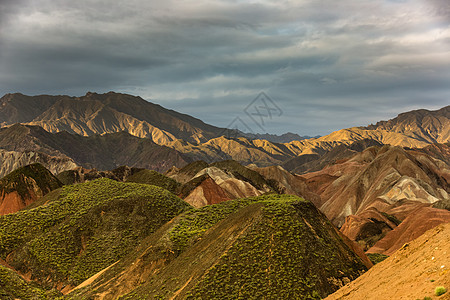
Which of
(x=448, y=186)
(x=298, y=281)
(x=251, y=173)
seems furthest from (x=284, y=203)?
(x=448, y=186)

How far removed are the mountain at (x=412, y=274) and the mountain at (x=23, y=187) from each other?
94.5m

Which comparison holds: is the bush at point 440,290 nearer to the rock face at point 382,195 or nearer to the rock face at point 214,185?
the rock face at point 382,195

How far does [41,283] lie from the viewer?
52562 millimetres

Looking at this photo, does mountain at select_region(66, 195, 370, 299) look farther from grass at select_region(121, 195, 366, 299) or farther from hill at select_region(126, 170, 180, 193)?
hill at select_region(126, 170, 180, 193)

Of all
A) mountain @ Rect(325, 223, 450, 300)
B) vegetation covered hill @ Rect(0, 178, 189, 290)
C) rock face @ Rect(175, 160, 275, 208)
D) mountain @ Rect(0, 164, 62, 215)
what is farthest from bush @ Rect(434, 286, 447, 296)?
mountain @ Rect(0, 164, 62, 215)

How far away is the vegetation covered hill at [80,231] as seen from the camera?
5400 centimetres

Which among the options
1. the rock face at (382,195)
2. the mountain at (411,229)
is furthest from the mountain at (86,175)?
the mountain at (411,229)

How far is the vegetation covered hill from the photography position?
54003 millimetres

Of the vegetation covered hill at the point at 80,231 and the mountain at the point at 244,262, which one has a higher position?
the vegetation covered hill at the point at 80,231

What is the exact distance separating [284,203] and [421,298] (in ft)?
81.7

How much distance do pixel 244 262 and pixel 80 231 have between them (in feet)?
106

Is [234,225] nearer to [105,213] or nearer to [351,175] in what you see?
[105,213]

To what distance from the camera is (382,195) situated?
144 metres

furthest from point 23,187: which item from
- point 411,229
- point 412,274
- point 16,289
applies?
point 412,274
